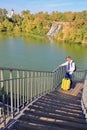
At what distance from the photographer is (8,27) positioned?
98188 mm


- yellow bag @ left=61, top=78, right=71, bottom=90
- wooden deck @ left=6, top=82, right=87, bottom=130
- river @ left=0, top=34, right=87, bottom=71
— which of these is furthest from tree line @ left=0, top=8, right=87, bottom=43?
wooden deck @ left=6, top=82, right=87, bottom=130

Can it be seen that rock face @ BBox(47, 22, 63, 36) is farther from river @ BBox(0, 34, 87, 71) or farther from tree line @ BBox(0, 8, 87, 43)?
river @ BBox(0, 34, 87, 71)

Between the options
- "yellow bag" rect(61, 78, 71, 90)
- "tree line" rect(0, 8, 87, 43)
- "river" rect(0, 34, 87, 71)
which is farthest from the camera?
"tree line" rect(0, 8, 87, 43)

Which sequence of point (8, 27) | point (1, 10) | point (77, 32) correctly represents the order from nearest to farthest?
point (77, 32) → point (8, 27) → point (1, 10)

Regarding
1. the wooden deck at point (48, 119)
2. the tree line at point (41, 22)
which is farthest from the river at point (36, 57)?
the tree line at point (41, 22)

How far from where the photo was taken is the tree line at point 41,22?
78.2 metres

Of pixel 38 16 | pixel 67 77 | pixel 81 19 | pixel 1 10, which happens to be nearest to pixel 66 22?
pixel 81 19

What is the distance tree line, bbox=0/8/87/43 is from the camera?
78.2 meters

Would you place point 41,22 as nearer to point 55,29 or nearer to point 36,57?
point 55,29

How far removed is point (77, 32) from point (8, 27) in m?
32.9

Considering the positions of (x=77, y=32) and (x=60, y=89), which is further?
(x=77, y=32)

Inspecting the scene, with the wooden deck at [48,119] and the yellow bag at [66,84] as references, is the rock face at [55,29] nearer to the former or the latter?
the yellow bag at [66,84]

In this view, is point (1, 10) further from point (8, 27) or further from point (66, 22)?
point (66, 22)

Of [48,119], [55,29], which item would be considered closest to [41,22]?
[55,29]
